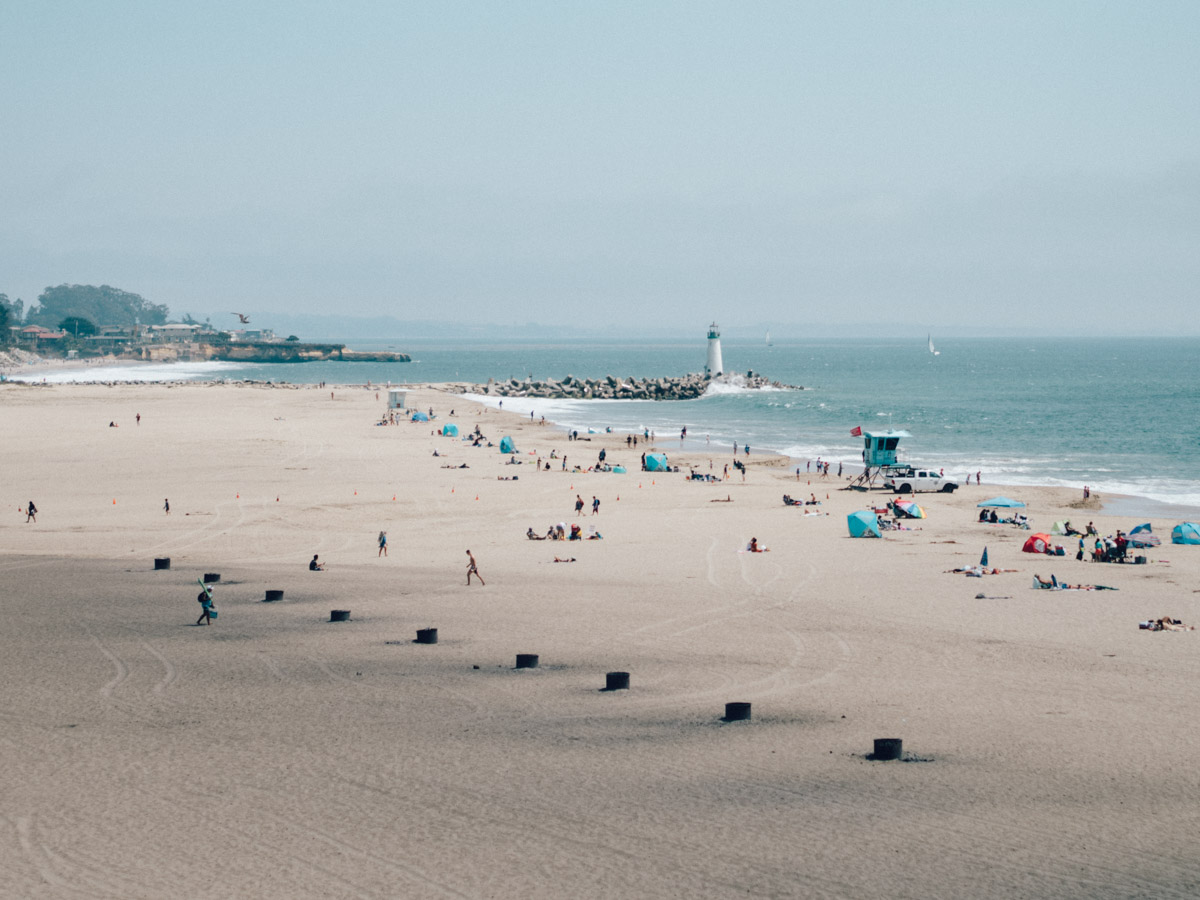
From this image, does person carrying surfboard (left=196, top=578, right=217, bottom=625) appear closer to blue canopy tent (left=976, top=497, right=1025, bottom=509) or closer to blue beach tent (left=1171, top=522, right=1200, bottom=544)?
blue beach tent (left=1171, top=522, right=1200, bottom=544)

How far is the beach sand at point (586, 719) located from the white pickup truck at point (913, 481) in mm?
11984

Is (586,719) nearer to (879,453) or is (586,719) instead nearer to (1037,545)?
(1037,545)

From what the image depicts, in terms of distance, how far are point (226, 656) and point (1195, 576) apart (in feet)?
73.1

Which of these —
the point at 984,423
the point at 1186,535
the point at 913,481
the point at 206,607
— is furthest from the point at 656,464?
the point at 984,423

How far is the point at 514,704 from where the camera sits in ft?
51.6

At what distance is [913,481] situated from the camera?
153 ft

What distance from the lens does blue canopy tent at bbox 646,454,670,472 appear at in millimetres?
52122

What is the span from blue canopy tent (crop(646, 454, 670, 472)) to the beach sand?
18514 mm

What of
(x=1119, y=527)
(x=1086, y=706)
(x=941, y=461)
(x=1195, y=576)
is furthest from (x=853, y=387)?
(x=1086, y=706)

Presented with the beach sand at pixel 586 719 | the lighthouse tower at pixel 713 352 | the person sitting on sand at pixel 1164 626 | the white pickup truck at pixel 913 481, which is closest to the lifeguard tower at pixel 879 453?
the white pickup truck at pixel 913 481

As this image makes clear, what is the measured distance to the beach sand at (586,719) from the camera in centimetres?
1059

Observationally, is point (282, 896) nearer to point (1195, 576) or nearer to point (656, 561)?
point (656, 561)

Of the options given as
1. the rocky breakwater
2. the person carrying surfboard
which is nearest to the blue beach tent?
the person carrying surfboard

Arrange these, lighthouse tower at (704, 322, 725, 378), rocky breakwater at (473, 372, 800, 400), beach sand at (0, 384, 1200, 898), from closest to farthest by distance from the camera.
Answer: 1. beach sand at (0, 384, 1200, 898)
2. rocky breakwater at (473, 372, 800, 400)
3. lighthouse tower at (704, 322, 725, 378)
